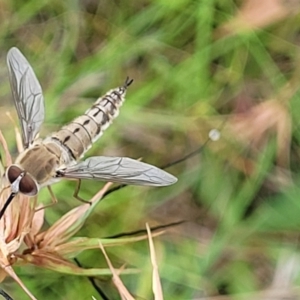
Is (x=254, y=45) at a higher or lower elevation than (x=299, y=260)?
higher

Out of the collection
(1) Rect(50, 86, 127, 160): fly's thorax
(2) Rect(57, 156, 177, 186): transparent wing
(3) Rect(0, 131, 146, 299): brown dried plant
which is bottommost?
(3) Rect(0, 131, 146, 299): brown dried plant

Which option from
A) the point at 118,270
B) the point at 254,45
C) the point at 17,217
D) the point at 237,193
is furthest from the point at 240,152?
the point at 17,217

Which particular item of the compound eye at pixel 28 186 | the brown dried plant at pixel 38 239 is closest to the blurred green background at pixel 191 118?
the brown dried plant at pixel 38 239

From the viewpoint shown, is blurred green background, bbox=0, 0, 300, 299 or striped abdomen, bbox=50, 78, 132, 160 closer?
striped abdomen, bbox=50, 78, 132, 160

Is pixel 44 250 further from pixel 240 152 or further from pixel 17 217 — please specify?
pixel 240 152

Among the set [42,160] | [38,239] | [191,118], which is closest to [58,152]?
[42,160]

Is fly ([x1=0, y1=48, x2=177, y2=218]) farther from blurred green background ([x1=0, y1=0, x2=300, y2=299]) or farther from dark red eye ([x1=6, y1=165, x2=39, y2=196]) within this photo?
blurred green background ([x1=0, y1=0, x2=300, y2=299])

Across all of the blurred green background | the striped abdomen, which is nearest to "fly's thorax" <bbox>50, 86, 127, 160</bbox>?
the striped abdomen

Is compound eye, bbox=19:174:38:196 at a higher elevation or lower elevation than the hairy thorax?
lower
